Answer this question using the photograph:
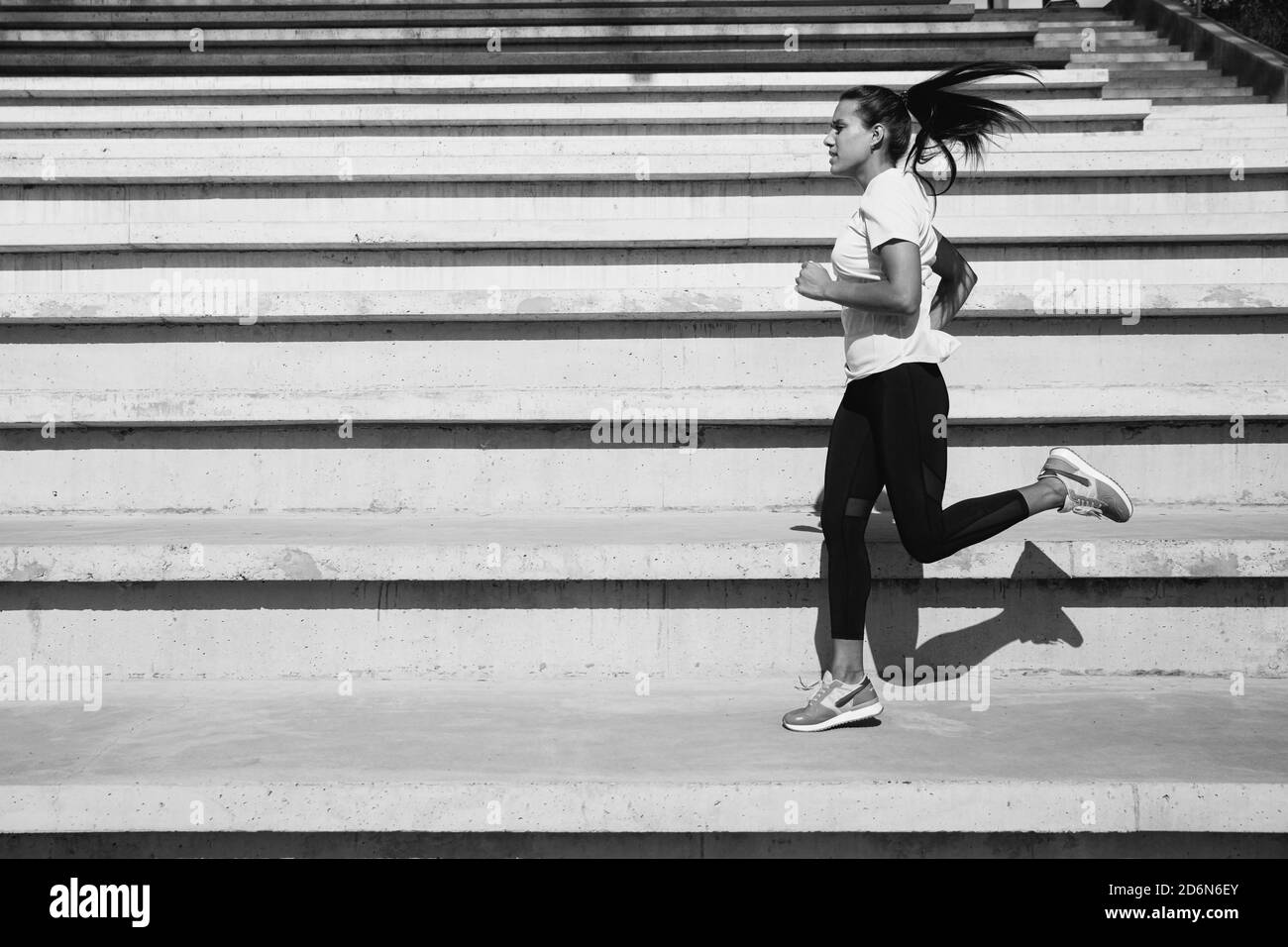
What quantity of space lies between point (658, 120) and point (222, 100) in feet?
10.3

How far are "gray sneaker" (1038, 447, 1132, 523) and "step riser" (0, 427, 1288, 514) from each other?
0.72 metres

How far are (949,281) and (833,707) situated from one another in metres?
1.38

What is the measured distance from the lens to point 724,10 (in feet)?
34.1

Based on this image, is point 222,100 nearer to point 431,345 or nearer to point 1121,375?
point 431,345

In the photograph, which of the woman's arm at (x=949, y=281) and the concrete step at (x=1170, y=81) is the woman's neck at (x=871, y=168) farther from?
the concrete step at (x=1170, y=81)

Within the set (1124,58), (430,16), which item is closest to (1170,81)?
(1124,58)

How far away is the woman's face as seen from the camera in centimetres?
347

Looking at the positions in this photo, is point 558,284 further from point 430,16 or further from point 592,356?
point 430,16

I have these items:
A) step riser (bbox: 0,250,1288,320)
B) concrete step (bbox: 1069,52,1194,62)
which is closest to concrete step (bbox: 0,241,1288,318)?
step riser (bbox: 0,250,1288,320)

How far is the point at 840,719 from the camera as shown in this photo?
319 cm

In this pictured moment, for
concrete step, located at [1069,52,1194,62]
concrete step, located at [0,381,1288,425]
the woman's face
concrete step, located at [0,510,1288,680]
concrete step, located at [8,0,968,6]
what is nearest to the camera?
the woman's face

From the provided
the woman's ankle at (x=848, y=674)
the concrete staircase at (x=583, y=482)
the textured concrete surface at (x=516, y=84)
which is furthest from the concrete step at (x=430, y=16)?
the woman's ankle at (x=848, y=674)

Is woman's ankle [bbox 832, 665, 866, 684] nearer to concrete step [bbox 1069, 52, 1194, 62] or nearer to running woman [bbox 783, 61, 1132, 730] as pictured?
running woman [bbox 783, 61, 1132, 730]
